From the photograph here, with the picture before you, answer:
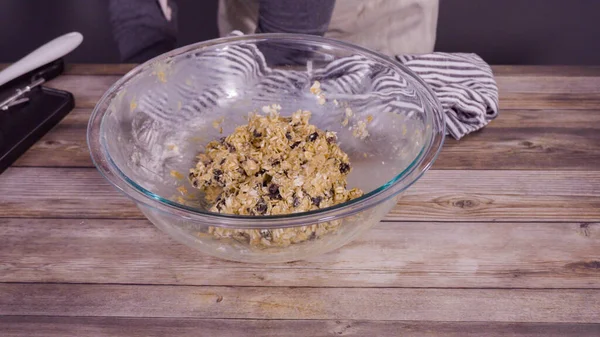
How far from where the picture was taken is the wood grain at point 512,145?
3.74 ft

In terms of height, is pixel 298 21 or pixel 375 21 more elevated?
pixel 298 21

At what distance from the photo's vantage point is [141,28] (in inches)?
56.3

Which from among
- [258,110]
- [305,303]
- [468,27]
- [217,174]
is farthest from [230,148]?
[468,27]

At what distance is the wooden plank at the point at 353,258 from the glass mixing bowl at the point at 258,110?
0.06m

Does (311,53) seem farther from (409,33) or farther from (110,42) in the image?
(110,42)

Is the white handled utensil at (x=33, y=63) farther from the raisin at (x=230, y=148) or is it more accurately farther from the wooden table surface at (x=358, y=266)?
the raisin at (x=230, y=148)

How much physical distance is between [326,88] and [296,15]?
26cm

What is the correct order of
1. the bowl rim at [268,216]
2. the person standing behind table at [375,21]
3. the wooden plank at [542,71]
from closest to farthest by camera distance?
the bowl rim at [268,216] → the wooden plank at [542,71] → the person standing behind table at [375,21]

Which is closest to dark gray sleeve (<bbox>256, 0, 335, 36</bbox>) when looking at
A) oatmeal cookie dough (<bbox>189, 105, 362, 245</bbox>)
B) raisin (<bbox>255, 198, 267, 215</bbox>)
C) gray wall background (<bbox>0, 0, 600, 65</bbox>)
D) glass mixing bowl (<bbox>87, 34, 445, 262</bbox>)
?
glass mixing bowl (<bbox>87, 34, 445, 262</bbox>)

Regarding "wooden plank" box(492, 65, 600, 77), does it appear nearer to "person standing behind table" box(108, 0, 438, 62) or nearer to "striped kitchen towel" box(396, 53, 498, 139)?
"striped kitchen towel" box(396, 53, 498, 139)

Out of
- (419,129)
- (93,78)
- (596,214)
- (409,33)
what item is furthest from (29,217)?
(409,33)

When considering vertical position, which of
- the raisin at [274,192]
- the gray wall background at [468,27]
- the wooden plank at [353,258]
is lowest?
the gray wall background at [468,27]

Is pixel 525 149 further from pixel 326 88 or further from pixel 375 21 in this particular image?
pixel 375 21

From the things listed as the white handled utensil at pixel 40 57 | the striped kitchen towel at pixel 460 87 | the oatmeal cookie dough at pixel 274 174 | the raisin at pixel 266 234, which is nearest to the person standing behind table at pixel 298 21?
the white handled utensil at pixel 40 57
